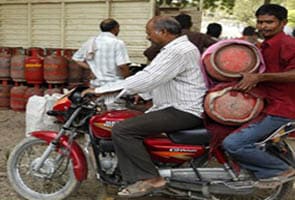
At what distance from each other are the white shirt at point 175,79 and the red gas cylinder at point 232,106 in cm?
14

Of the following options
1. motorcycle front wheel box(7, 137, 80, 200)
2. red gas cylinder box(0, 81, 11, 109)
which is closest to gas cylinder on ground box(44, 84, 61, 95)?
red gas cylinder box(0, 81, 11, 109)

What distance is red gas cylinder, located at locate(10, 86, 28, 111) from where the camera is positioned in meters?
7.13

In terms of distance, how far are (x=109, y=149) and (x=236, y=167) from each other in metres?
1.05

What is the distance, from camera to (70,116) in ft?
11.5

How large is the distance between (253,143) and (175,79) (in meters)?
0.79

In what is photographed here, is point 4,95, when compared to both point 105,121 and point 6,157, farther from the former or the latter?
point 105,121

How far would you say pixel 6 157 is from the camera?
15.9ft

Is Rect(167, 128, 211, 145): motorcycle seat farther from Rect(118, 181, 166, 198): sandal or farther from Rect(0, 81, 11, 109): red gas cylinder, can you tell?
Rect(0, 81, 11, 109): red gas cylinder

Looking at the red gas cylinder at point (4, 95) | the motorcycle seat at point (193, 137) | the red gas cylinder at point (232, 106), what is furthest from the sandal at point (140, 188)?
the red gas cylinder at point (4, 95)

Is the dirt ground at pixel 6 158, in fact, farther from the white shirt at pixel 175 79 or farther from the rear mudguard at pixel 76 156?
the white shirt at pixel 175 79

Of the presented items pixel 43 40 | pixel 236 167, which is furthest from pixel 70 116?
pixel 43 40

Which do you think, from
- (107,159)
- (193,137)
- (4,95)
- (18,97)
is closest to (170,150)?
(193,137)

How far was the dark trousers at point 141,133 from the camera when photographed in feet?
10.5

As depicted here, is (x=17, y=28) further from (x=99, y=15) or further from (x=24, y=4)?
(x=99, y=15)
